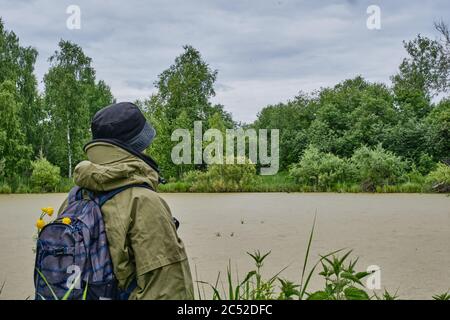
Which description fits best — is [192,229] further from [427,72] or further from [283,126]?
[283,126]

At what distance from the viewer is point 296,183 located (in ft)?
36.4

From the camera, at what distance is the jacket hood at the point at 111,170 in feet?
2.85

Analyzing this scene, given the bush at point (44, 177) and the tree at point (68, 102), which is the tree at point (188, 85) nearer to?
the tree at point (68, 102)

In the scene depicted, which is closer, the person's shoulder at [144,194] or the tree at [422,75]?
the person's shoulder at [144,194]

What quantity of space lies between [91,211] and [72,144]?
48.6ft

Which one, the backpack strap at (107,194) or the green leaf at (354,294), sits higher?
the backpack strap at (107,194)

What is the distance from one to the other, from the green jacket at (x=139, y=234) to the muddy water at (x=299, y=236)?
2.05 m

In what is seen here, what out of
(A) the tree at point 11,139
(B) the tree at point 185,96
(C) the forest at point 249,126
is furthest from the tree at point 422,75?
(A) the tree at point 11,139

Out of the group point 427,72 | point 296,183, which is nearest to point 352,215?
point 296,183

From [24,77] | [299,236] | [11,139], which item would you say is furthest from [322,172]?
[24,77]

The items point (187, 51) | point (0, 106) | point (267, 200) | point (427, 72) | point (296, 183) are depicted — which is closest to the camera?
point (267, 200)

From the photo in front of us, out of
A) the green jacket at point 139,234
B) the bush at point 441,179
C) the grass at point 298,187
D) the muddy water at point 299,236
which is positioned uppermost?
the green jacket at point 139,234

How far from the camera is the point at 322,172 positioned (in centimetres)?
1086
